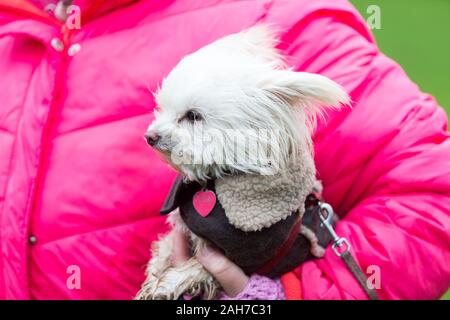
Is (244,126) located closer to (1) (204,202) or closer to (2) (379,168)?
(1) (204,202)

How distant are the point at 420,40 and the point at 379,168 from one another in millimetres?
1751

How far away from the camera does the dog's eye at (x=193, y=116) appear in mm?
824

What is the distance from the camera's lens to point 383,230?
0.90 meters

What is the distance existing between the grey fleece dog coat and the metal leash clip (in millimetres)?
12

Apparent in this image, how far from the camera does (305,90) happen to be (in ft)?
2.53

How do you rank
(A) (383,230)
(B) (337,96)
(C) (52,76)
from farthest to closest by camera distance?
(C) (52,76) < (A) (383,230) < (B) (337,96)

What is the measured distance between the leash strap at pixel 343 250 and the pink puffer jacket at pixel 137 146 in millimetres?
14

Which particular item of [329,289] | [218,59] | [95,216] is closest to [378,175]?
[329,289]

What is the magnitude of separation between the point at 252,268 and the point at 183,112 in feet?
0.98

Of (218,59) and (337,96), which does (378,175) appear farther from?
(218,59)

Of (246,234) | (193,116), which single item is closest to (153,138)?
(193,116)

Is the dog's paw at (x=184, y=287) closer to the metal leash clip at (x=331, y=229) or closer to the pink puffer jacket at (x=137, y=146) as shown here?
the pink puffer jacket at (x=137, y=146)

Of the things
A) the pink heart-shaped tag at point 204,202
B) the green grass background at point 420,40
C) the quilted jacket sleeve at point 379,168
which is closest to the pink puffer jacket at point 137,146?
the quilted jacket sleeve at point 379,168

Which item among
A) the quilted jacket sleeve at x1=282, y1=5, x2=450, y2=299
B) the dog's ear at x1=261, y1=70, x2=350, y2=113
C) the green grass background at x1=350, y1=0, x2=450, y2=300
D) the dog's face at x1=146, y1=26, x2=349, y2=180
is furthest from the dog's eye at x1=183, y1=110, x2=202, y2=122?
the green grass background at x1=350, y1=0, x2=450, y2=300
